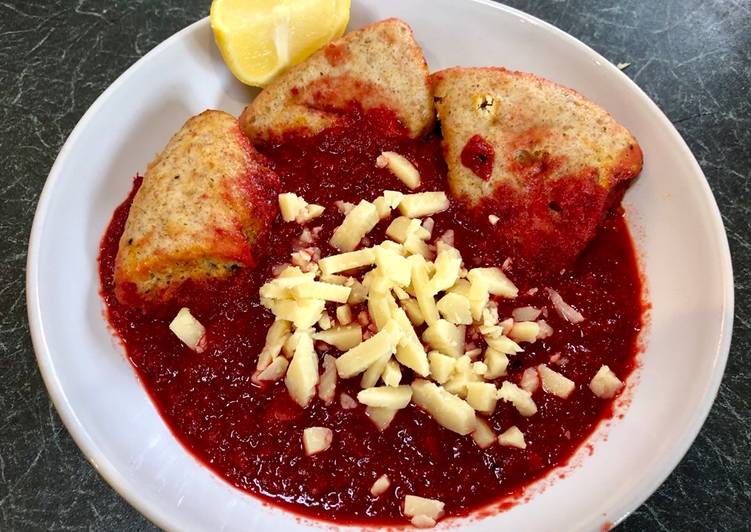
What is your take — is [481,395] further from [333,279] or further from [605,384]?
[333,279]

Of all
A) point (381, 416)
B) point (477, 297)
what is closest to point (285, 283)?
point (381, 416)

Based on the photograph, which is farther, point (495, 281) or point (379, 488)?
point (495, 281)

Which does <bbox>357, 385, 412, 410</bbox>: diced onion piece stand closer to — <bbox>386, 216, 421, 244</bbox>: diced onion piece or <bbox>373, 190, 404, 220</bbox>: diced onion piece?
<bbox>386, 216, 421, 244</bbox>: diced onion piece

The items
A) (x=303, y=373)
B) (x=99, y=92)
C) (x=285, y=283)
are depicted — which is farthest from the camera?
(x=99, y=92)

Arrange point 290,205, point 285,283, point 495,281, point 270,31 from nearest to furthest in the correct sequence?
1. point 285,283
2. point 495,281
3. point 290,205
4. point 270,31

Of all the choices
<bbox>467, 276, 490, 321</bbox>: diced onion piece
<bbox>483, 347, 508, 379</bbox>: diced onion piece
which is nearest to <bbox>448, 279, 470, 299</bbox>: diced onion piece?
<bbox>467, 276, 490, 321</bbox>: diced onion piece

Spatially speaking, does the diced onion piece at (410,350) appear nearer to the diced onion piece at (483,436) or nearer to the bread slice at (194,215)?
the diced onion piece at (483,436)
